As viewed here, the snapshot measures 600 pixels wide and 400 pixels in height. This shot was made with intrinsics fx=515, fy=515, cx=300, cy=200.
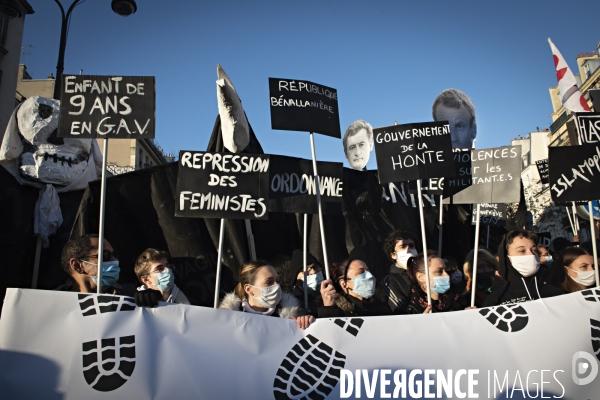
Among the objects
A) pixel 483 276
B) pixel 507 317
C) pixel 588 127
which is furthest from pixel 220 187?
pixel 588 127

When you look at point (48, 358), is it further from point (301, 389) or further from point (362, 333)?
point (362, 333)

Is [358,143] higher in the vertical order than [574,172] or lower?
higher

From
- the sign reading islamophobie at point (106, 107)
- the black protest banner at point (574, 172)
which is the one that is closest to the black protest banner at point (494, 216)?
the black protest banner at point (574, 172)

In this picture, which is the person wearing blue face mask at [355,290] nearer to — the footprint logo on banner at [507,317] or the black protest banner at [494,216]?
the footprint logo on banner at [507,317]

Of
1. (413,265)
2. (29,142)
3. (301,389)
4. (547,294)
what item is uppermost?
(29,142)

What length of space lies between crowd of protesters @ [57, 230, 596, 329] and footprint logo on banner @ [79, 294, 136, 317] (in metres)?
0.09

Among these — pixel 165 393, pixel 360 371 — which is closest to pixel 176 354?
pixel 165 393

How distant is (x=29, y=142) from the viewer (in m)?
6.10

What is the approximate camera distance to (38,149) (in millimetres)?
6105

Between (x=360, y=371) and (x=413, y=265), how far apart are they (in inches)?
67.5

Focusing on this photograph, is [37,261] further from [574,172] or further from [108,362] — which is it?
[574,172]

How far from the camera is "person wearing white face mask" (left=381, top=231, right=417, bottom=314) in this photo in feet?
15.9

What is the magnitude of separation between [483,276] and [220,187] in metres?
3.25

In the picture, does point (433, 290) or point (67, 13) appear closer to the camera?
point (433, 290)
